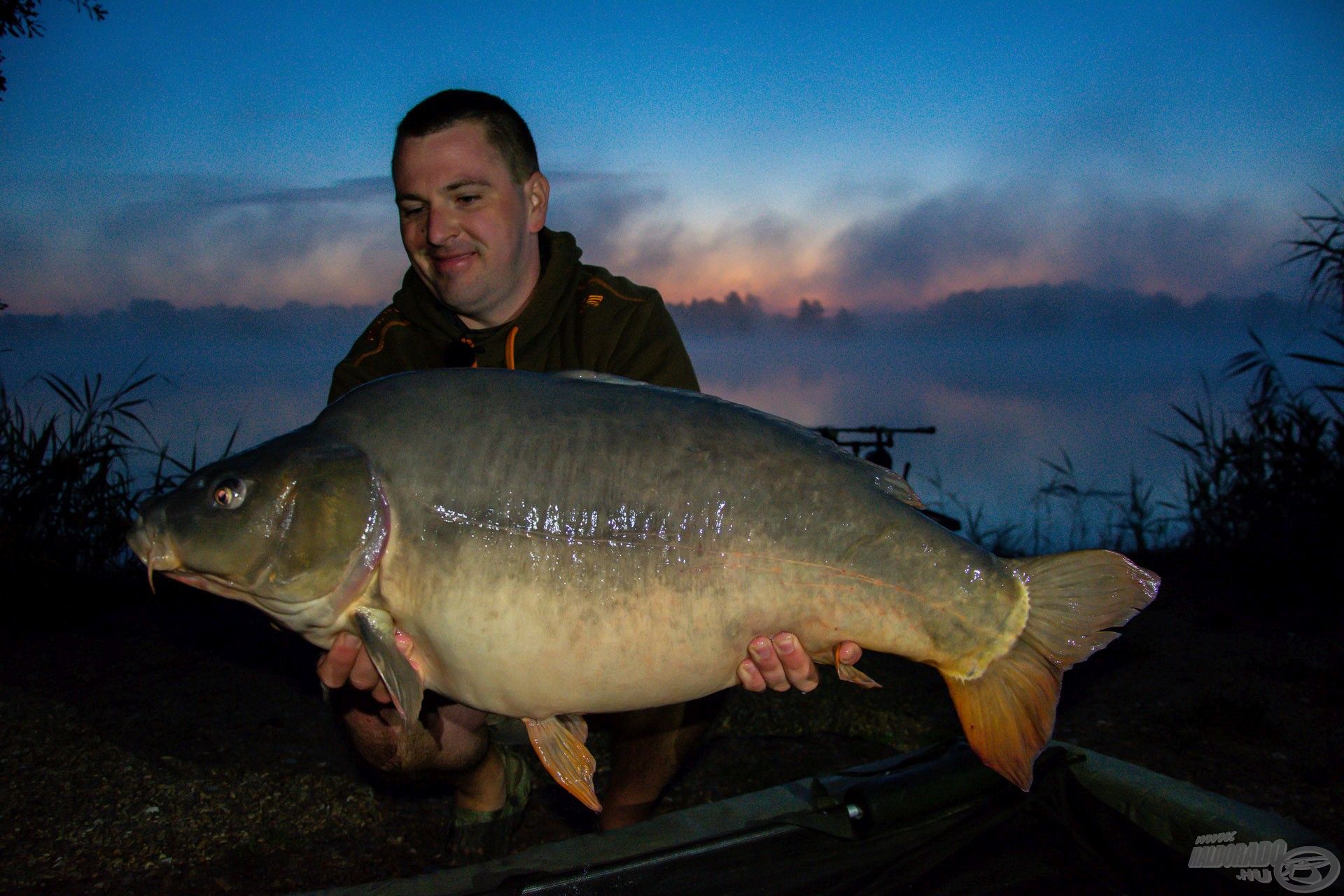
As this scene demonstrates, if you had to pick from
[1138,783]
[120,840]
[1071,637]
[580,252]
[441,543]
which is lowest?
[120,840]

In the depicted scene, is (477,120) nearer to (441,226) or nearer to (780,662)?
(441,226)

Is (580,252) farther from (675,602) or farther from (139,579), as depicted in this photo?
(139,579)

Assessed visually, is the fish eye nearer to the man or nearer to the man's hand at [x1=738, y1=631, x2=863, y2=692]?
the man

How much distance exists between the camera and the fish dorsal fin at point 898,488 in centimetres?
172

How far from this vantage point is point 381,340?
263 centimetres

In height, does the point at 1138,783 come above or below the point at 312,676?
above

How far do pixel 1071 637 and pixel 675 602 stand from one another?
704 millimetres

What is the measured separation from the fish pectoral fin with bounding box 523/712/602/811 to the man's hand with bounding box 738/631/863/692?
0.35 metres

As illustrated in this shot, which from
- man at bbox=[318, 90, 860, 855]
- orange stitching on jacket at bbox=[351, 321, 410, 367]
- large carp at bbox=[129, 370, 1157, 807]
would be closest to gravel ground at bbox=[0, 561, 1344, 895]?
man at bbox=[318, 90, 860, 855]

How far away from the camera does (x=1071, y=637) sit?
161 centimetres

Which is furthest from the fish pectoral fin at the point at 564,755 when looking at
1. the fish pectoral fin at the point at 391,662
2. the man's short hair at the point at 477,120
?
the man's short hair at the point at 477,120

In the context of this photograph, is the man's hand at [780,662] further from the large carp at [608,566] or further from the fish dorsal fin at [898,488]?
the fish dorsal fin at [898,488]

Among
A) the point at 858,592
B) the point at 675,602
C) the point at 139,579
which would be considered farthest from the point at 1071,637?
the point at 139,579

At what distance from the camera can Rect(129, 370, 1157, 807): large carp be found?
161 cm
